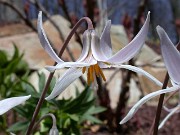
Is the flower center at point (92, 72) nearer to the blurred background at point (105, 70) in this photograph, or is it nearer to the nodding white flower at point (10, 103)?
the nodding white flower at point (10, 103)

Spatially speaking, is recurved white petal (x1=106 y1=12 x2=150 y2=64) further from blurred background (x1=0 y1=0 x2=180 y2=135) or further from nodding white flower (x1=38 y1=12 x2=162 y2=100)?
blurred background (x1=0 y1=0 x2=180 y2=135)

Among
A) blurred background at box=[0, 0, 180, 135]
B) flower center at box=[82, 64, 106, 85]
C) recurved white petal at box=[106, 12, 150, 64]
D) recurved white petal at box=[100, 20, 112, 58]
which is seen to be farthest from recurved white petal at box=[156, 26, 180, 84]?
blurred background at box=[0, 0, 180, 135]

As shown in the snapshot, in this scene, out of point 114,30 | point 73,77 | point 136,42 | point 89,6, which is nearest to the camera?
point 136,42

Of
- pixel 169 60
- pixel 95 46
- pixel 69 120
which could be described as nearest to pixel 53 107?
pixel 69 120

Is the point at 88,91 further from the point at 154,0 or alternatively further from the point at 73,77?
the point at 154,0

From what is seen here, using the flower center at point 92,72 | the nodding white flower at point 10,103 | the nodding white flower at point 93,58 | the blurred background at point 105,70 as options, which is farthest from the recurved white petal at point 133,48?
the blurred background at point 105,70
